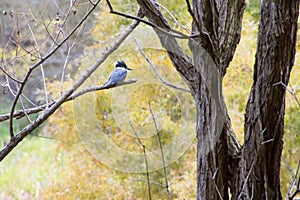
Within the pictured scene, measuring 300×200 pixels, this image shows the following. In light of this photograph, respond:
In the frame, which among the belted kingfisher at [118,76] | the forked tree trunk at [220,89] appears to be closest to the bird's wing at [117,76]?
the belted kingfisher at [118,76]

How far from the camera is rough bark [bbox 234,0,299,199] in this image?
98 centimetres

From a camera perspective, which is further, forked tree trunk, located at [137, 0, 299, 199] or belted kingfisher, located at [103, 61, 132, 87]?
belted kingfisher, located at [103, 61, 132, 87]

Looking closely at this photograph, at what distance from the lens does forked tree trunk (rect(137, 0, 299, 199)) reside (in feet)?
3.24

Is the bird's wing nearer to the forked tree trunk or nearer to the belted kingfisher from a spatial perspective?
the belted kingfisher

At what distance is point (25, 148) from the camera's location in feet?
12.6

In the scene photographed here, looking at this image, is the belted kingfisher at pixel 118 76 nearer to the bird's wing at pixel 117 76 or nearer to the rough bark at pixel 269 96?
the bird's wing at pixel 117 76

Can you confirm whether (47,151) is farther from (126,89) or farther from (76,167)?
(126,89)

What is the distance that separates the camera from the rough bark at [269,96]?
3.21ft

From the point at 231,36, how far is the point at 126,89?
0.42m

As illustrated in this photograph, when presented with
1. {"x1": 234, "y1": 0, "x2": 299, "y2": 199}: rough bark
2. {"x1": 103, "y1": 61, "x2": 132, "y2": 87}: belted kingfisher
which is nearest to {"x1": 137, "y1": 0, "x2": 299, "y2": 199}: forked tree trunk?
{"x1": 234, "y1": 0, "x2": 299, "y2": 199}: rough bark

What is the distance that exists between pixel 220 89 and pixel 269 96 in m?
0.14

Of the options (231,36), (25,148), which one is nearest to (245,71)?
(231,36)

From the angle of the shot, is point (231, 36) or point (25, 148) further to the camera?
point (25, 148)

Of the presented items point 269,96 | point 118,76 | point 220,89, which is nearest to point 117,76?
point 118,76
